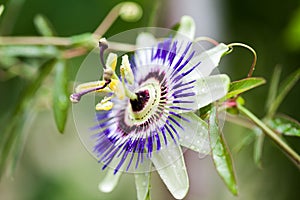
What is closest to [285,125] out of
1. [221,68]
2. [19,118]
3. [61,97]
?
[61,97]

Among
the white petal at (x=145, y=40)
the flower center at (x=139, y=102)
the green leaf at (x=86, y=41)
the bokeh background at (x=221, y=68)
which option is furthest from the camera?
the bokeh background at (x=221, y=68)

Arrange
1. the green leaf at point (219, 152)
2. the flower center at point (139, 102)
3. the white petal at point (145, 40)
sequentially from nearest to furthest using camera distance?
the green leaf at point (219, 152) < the flower center at point (139, 102) < the white petal at point (145, 40)

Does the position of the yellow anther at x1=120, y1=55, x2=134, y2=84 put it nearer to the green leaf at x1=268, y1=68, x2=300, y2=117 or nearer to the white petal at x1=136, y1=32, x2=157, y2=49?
the white petal at x1=136, y1=32, x2=157, y2=49

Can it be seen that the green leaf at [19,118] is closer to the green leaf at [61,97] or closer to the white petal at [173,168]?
the green leaf at [61,97]

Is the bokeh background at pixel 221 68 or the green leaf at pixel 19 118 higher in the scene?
the green leaf at pixel 19 118

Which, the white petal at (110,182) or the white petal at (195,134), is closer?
the white petal at (195,134)

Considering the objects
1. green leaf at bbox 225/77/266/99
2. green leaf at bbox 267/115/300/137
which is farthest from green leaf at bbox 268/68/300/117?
green leaf at bbox 225/77/266/99

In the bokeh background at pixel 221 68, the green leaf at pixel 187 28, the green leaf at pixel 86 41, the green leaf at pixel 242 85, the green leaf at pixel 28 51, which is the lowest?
the bokeh background at pixel 221 68

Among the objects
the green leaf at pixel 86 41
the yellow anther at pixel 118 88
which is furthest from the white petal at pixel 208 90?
the green leaf at pixel 86 41
